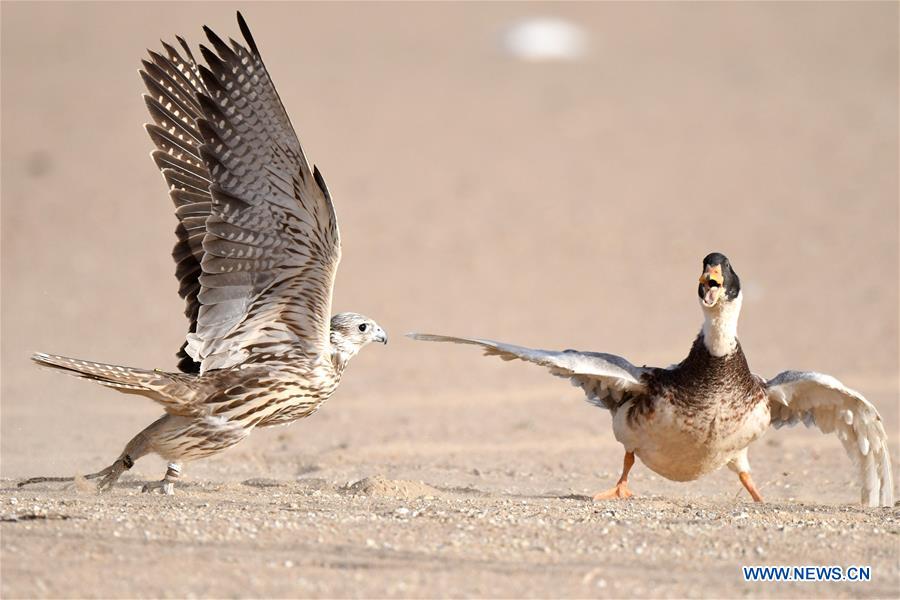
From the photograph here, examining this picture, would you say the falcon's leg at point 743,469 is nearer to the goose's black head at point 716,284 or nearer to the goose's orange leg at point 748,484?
the goose's orange leg at point 748,484

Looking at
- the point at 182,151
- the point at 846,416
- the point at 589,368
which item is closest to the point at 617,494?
the point at 589,368

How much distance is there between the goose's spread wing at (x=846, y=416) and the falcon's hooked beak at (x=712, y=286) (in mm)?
849

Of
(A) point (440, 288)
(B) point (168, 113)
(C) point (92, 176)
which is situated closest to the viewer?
(B) point (168, 113)

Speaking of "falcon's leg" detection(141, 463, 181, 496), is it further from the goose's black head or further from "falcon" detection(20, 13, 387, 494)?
the goose's black head

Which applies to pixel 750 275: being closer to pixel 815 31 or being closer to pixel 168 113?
pixel 168 113

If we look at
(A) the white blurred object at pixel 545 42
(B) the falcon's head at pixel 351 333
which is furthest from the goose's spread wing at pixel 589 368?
(A) the white blurred object at pixel 545 42

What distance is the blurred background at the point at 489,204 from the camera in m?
13.6

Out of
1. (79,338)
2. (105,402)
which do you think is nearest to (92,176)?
(79,338)

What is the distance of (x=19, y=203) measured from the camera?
79.1 ft

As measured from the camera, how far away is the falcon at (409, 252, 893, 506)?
28.3 feet

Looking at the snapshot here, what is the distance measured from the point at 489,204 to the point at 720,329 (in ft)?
50.0

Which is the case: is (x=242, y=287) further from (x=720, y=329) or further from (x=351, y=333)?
(x=720, y=329)

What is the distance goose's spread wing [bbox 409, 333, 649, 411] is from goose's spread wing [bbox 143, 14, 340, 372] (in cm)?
88

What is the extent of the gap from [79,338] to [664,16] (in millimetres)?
25059
